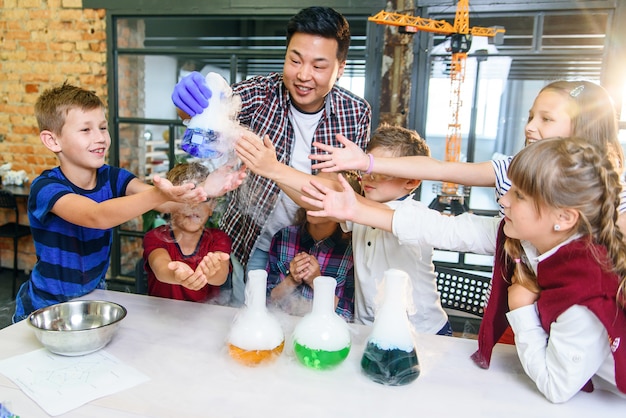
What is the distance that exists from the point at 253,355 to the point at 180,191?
490mm

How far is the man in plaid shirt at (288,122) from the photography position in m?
1.93

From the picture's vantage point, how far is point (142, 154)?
4055 millimetres

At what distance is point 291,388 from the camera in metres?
1.13

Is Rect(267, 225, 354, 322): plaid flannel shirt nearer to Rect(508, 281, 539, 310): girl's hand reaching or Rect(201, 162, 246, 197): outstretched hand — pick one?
Rect(201, 162, 246, 197): outstretched hand

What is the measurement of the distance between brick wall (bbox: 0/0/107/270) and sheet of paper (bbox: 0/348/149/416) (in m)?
3.02

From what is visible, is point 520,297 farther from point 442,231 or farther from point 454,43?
point 454,43

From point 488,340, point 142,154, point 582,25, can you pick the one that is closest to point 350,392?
point 488,340

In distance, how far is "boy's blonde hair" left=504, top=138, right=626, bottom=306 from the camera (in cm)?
113

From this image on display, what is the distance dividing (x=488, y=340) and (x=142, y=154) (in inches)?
134

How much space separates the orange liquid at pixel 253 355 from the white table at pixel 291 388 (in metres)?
0.02

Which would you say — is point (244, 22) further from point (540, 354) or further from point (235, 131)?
point (540, 354)

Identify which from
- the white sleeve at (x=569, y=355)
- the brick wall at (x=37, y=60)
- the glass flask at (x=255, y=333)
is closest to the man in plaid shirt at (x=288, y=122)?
the glass flask at (x=255, y=333)

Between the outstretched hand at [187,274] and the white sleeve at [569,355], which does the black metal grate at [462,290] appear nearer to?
the white sleeve at [569,355]

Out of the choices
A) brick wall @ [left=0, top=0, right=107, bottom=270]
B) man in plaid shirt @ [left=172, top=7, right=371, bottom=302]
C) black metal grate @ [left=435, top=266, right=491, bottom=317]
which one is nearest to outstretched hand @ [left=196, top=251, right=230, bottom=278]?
man in plaid shirt @ [left=172, top=7, right=371, bottom=302]
